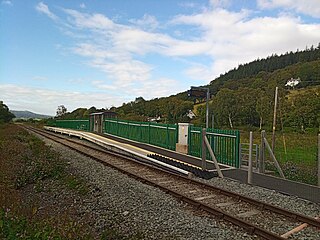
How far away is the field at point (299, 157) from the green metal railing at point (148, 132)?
3790mm

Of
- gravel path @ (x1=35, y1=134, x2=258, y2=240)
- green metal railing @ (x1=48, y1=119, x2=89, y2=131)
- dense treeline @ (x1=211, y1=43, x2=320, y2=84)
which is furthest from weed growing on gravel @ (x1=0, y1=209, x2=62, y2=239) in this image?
dense treeline @ (x1=211, y1=43, x2=320, y2=84)

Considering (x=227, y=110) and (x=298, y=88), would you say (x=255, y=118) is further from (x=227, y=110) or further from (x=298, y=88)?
(x=298, y=88)

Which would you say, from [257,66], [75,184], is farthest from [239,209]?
[257,66]

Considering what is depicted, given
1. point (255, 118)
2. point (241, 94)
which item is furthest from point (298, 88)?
point (241, 94)

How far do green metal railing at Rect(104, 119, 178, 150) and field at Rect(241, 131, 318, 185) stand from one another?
3.79m

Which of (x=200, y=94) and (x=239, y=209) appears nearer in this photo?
(x=239, y=209)

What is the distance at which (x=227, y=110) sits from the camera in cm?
4859

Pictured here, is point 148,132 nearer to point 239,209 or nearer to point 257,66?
point 239,209

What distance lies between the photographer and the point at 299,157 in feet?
52.6

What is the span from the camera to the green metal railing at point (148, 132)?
17562 mm

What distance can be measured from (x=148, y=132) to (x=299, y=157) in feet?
29.7

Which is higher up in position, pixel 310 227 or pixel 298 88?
pixel 298 88

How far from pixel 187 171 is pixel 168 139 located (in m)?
6.92

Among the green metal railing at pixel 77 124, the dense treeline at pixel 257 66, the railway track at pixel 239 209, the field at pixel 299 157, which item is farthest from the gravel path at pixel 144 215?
the dense treeline at pixel 257 66
